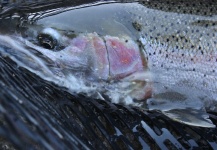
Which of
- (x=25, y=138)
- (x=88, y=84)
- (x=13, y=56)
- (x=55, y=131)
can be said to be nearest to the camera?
(x=25, y=138)

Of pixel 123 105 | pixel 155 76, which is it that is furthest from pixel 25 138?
pixel 155 76

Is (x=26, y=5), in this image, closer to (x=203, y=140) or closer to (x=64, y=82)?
(x=64, y=82)

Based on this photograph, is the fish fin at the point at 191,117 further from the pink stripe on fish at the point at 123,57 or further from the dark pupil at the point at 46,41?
the dark pupil at the point at 46,41

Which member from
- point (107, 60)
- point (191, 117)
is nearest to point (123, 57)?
point (107, 60)

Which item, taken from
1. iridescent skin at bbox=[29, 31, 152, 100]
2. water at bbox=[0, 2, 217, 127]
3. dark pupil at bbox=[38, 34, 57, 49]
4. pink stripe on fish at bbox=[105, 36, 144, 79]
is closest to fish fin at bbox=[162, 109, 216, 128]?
water at bbox=[0, 2, 217, 127]

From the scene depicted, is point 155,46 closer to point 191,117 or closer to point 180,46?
point 180,46

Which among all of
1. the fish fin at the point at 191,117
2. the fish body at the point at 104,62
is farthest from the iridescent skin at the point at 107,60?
the fish fin at the point at 191,117
